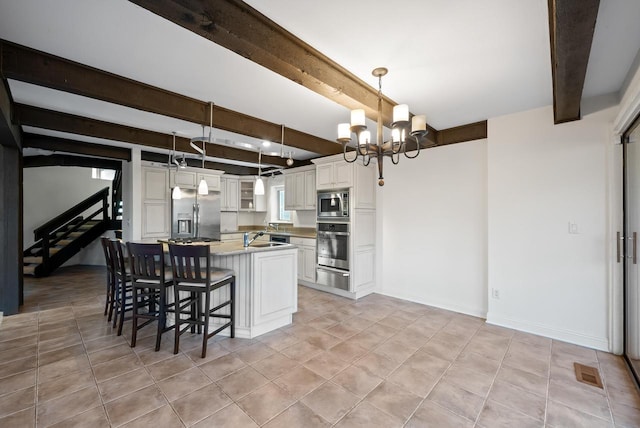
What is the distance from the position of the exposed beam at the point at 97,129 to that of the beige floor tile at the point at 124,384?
3.00 meters

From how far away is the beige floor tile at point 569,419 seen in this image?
70.2 inches

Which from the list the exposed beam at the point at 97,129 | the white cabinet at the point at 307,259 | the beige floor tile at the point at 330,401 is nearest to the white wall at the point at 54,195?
the exposed beam at the point at 97,129

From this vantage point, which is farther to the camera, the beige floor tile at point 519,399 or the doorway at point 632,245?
the doorway at point 632,245

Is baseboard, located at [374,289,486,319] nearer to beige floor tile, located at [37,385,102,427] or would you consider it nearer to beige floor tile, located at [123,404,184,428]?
beige floor tile, located at [123,404,184,428]

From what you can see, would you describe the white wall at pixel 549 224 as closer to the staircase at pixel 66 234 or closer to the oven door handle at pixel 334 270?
the oven door handle at pixel 334 270

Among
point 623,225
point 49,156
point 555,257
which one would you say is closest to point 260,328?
point 555,257

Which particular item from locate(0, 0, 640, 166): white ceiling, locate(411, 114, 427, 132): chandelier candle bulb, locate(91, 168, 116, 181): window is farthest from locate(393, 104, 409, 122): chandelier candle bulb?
locate(91, 168, 116, 181): window

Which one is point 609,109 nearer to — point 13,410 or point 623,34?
point 623,34

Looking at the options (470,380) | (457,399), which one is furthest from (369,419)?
(470,380)

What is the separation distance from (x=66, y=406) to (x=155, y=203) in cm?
382

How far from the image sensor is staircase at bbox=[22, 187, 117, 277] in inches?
228

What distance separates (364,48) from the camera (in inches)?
78.5

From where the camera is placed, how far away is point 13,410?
1858 millimetres

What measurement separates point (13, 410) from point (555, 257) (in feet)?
15.9
